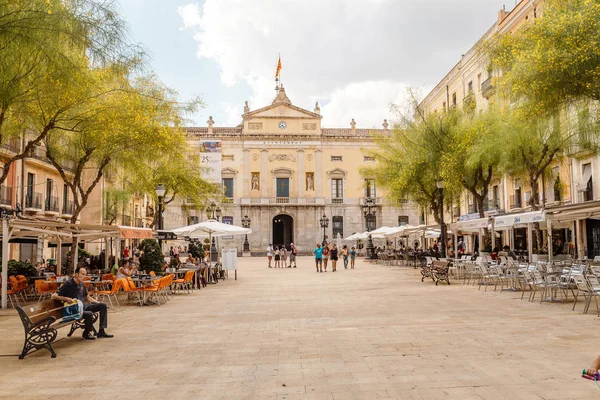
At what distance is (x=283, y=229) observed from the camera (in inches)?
2084

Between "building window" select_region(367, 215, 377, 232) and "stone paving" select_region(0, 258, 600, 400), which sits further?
"building window" select_region(367, 215, 377, 232)

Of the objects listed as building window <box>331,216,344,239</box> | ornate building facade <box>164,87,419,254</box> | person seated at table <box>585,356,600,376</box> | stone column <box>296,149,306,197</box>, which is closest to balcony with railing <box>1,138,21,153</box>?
person seated at table <box>585,356,600,376</box>

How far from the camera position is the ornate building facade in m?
50.3

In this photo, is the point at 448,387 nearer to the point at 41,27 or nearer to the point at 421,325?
the point at 421,325

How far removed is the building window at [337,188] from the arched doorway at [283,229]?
16.2 ft

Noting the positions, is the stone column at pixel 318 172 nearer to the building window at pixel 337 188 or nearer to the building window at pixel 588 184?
the building window at pixel 337 188

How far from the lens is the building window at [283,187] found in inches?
2018

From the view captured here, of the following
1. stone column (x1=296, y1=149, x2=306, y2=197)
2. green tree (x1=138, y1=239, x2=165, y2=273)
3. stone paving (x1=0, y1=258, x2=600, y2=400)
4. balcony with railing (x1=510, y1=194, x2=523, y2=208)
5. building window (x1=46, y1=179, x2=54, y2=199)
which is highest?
stone column (x1=296, y1=149, x2=306, y2=197)

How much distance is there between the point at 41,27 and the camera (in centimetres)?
758

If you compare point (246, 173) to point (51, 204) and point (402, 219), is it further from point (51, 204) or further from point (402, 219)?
point (51, 204)

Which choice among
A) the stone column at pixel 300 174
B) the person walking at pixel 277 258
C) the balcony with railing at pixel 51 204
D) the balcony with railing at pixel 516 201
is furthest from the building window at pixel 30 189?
the stone column at pixel 300 174

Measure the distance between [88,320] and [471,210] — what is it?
3106cm

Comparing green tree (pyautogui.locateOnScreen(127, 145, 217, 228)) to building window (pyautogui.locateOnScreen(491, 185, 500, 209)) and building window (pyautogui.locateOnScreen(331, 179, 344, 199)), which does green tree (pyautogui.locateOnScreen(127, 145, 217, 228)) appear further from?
building window (pyautogui.locateOnScreen(331, 179, 344, 199))

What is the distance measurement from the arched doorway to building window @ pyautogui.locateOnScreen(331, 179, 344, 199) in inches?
194
